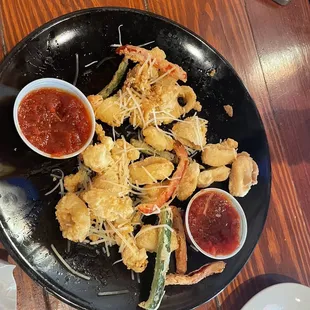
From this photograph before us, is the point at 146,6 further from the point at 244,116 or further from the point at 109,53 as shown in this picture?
the point at 244,116

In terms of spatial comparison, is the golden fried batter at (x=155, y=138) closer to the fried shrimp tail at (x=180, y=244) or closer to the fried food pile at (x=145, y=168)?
the fried food pile at (x=145, y=168)

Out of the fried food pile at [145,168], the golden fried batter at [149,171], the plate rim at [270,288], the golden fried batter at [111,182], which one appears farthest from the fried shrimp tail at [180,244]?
the plate rim at [270,288]

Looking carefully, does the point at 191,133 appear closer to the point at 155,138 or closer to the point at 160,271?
the point at 155,138

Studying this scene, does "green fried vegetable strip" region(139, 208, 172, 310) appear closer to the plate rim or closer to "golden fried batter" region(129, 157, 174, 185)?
"golden fried batter" region(129, 157, 174, 185)

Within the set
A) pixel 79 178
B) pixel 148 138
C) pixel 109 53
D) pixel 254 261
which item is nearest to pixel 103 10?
pixel 109 53

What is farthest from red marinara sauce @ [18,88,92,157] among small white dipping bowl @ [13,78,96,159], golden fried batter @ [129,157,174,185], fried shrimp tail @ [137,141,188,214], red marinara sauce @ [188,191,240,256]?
red marinara sauce @ [188,191,240,256]

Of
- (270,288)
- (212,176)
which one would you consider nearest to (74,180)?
(212,176)
